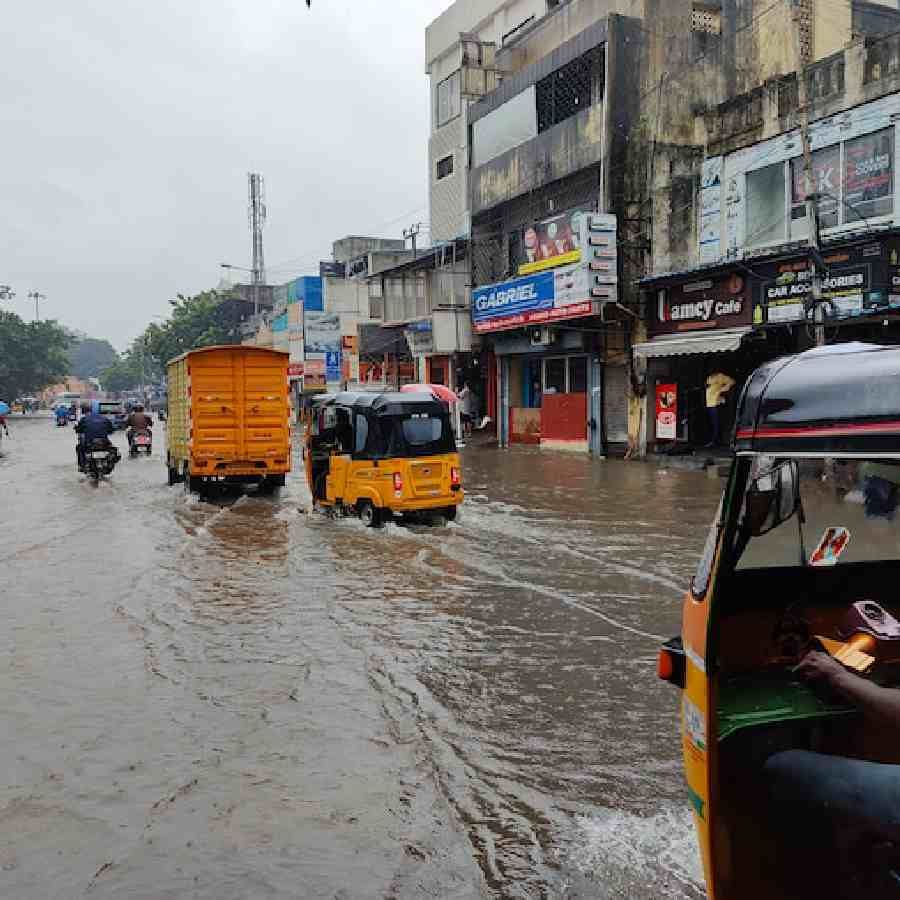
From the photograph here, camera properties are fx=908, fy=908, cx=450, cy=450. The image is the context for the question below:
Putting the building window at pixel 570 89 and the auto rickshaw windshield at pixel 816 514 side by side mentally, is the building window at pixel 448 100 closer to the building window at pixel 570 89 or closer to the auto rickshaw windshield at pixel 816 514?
the building window at pixel 570 89

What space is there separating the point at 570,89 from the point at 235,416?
579 inches

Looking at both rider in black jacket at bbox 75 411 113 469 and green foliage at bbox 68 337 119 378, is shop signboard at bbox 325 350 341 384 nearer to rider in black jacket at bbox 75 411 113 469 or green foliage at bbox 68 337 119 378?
rider in black jacket at bbox 75 411 113 469

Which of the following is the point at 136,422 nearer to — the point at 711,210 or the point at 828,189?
the point at 711,210

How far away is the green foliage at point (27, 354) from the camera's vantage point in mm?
73875

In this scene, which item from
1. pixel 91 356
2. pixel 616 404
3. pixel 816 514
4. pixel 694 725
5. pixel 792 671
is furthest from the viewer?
pixel 91 356

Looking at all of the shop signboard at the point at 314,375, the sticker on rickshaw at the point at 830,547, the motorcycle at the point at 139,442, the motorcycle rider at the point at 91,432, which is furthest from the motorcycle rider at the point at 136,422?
the sticker on rickshaw at the point at 830,547

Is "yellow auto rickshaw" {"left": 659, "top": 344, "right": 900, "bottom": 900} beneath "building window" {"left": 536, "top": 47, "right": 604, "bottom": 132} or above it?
beneath

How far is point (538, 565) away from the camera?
10.4 meters

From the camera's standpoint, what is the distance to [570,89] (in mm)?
25406

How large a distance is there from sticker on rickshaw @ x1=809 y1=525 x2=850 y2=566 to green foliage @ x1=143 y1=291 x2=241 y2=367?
67887mm

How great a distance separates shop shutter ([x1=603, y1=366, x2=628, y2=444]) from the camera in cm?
2464

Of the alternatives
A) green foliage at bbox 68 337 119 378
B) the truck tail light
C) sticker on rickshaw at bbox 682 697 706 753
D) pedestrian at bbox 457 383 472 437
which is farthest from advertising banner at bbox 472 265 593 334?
green foliage at bbox 68 337 119 378

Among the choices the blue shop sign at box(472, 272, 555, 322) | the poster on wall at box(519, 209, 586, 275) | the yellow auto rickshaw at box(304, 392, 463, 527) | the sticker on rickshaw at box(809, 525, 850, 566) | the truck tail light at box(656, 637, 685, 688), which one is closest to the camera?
the truck tail light at box(656, 637, 685, 688)

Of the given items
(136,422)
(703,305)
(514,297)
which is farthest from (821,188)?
(136,422)
